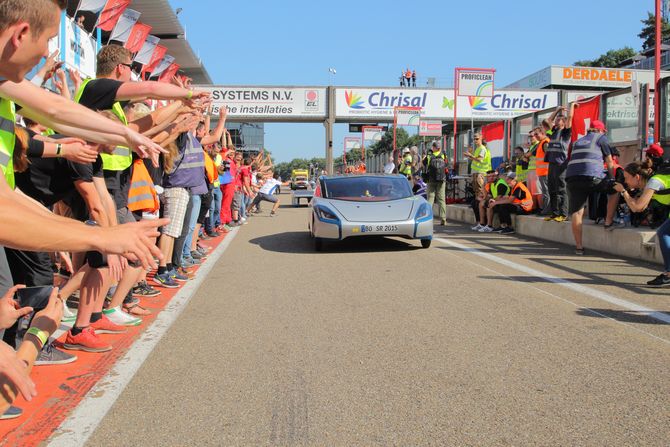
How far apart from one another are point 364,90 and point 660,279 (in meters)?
35.0

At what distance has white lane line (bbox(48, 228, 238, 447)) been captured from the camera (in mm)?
3238

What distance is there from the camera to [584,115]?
526 inches

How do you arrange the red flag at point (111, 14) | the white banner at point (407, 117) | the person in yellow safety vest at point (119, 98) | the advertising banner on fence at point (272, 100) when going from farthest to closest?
1. the advertising banner on fence at point (272, 100)
2. the white banner at point (407, 117)
3. the red flag at point (111, 14)
4. the person in yellow safety vest at point (119, 98)

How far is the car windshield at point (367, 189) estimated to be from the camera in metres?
11.6

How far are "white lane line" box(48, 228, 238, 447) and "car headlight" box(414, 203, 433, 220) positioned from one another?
501cm

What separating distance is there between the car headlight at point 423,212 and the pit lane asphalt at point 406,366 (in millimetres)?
2804

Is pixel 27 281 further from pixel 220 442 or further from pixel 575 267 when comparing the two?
pixel 575 267

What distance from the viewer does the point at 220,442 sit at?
3121mm

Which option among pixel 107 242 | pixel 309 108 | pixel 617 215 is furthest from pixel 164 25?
pixel 107 242

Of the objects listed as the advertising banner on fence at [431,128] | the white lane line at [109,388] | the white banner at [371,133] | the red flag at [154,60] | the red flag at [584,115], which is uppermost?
the red flag at [154,60]

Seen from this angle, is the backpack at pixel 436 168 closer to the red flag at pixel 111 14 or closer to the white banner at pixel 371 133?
the red flag at pixel 111 14

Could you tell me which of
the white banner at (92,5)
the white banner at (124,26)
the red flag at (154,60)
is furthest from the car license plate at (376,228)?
the red flag at (154,60)

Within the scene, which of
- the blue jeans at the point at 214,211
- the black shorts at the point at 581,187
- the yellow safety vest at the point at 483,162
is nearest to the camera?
the black shorts at the point at 581,187

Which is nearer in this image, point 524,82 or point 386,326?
point 386,326
